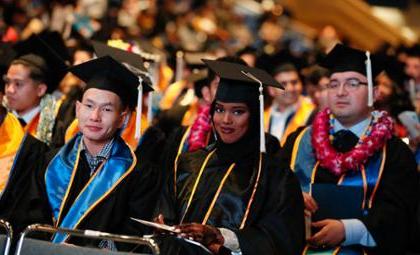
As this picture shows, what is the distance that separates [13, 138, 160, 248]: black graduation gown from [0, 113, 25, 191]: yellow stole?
9.2 inches

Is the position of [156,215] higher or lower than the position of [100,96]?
lower

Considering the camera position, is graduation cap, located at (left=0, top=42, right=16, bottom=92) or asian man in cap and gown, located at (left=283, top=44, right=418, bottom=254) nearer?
asian man in cap and gown, located at (left=283, top=44, right=418, bottom=254)

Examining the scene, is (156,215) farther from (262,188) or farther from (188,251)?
(262,188)

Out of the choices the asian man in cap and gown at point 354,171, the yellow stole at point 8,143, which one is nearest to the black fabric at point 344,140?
the asian man in cap and gown at point 354,171

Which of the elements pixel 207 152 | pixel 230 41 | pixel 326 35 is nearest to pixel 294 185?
pixel 207 152

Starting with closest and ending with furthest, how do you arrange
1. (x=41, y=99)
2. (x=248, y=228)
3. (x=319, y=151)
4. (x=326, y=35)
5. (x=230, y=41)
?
1. (x=248, y=228)
2. (x=319, y=151)
3. (x=41, y=99)
4. (x=326, y=35)
5. (x=230, y=41)

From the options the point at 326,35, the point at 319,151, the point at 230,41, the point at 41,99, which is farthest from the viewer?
Result: the point at 230,41

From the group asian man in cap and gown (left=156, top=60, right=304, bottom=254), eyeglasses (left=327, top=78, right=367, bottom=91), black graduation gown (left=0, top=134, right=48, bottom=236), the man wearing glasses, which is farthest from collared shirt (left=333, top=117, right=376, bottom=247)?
the man wearing glasses

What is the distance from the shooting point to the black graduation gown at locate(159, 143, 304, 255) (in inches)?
199

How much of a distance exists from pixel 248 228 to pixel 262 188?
25cm

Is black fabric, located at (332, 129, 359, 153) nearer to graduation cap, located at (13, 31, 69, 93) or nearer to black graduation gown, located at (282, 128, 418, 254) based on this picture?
black graduation gown, located at (282, 128, 418, 254)

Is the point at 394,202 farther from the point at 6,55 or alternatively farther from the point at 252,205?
the point at 6,55

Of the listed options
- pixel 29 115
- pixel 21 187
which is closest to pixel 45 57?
pixel 29 115

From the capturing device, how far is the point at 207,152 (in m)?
5.46
